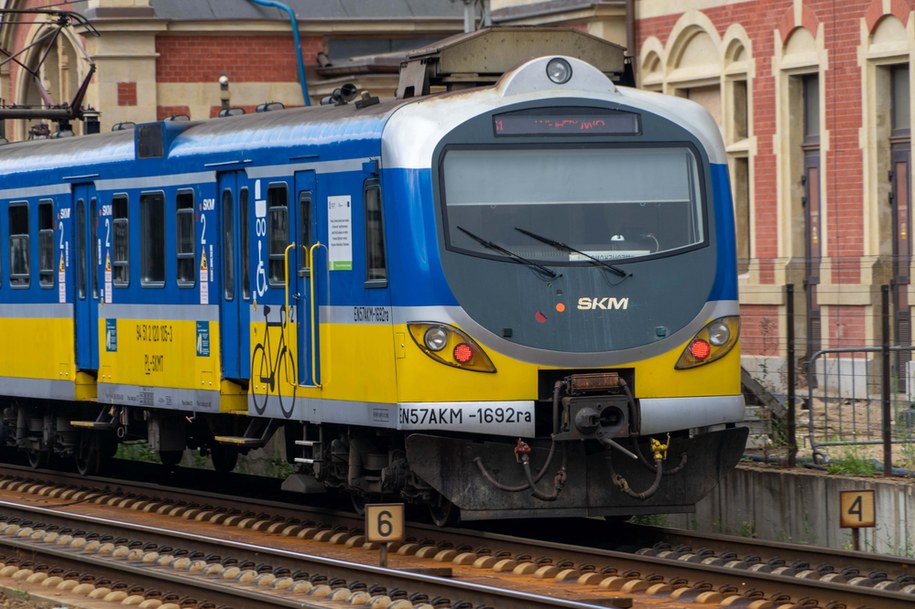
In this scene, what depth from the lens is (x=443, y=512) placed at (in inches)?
568

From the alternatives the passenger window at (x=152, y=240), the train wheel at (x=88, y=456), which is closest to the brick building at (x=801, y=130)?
the passenger window at (x=152, y=240)

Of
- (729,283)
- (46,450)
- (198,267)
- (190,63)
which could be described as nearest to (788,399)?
(729,283)

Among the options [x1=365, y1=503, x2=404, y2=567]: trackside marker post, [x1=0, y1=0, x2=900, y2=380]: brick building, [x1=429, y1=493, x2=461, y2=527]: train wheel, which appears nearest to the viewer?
[x1=365, y1=503, x2=404, y2=567]: trackside marker post

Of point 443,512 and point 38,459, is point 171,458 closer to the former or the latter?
point 38,459

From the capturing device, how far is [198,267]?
16469 millimetres

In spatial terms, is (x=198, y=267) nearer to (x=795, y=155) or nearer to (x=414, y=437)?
(x=414, y=437)

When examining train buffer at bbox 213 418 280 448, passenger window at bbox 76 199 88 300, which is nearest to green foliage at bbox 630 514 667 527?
train buffer at bbox 213 418 280 448

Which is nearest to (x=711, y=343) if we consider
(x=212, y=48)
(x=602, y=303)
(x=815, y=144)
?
(x=602, y=303)

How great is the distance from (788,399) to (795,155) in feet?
28.3

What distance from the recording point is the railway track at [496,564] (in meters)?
11.4

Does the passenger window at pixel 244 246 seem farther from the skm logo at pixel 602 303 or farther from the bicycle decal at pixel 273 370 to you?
the skm logo at pixel 602 303

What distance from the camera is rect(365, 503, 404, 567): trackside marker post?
41.6 feet

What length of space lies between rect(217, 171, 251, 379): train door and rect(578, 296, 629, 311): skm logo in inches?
121

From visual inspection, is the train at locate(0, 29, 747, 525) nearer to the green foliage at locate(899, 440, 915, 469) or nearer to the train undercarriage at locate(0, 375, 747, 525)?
the train undercarriage at locate(0, 375, 747, 525)
